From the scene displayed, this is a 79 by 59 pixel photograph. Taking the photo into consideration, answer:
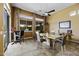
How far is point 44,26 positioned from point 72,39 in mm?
1161

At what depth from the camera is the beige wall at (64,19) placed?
3.75 m

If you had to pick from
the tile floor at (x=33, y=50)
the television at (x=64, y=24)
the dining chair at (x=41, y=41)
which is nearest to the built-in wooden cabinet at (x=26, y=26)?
the tile floor at (x=33, y=50)

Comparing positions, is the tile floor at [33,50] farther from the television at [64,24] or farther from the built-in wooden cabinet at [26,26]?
the television at [64,24]

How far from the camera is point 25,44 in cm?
400

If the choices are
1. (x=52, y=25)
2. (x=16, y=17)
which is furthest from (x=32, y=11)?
(x=52, y=25)

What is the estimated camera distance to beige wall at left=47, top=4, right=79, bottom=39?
375 centimetres

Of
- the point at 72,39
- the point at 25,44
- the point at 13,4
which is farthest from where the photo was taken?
the point at 25,44

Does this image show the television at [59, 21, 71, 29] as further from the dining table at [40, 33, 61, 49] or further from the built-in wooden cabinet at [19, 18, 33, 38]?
the built-in wooden cabinet at [19, 18, 33, 38]

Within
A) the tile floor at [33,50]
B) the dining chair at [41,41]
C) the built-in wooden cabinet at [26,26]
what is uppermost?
the built-in wooden cabinet at [26,26]

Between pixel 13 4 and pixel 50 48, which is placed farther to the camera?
pixel 50 48

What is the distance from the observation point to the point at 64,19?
3930 mm

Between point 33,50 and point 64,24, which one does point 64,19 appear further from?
point 33,50

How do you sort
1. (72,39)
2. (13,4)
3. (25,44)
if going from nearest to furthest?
(13,4)
(72,39)
(25,44)

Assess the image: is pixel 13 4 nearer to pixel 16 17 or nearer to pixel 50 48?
pixel 16 17
